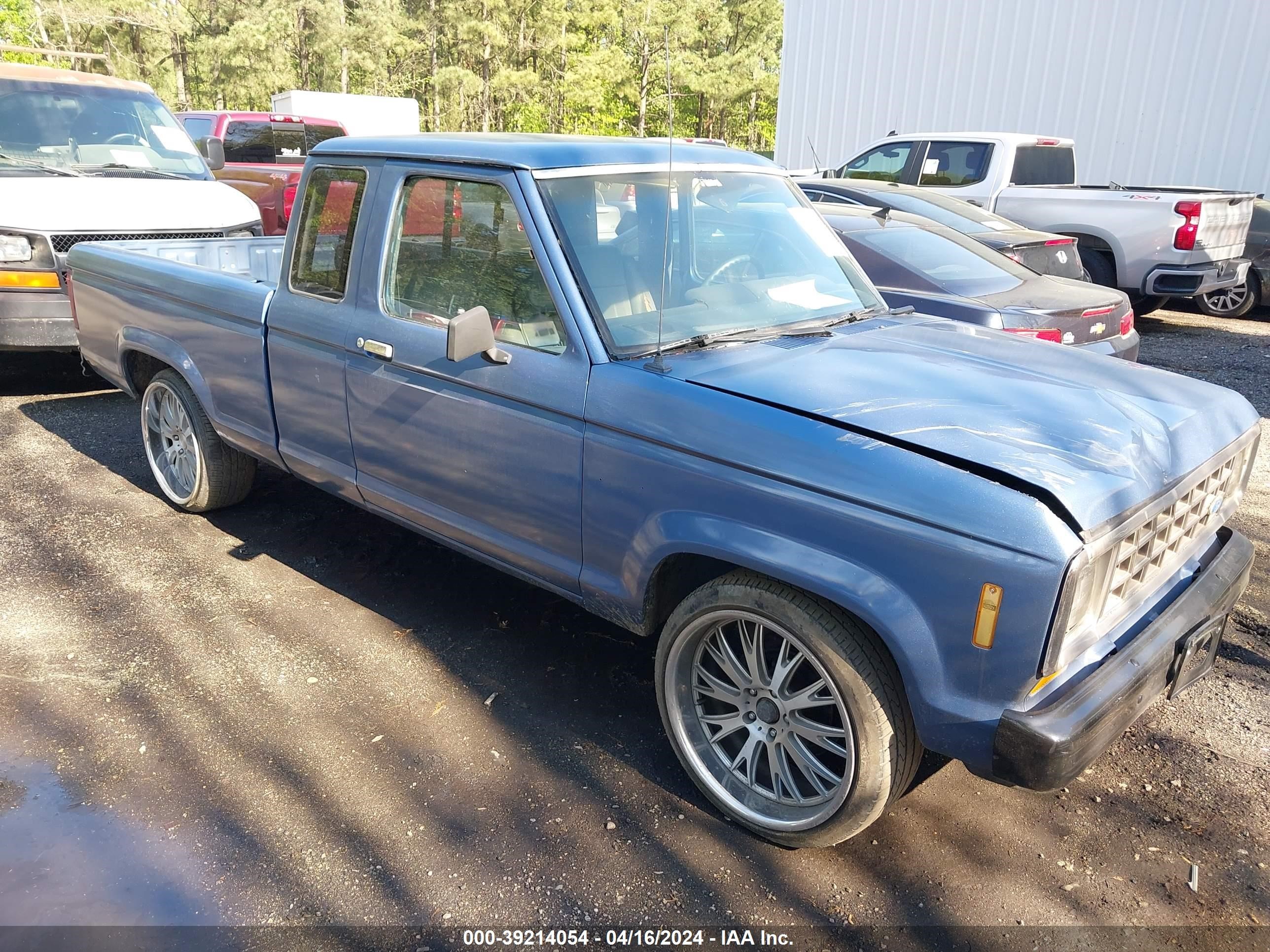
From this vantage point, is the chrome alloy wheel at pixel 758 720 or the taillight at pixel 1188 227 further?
the taillight at pixel 1188 227

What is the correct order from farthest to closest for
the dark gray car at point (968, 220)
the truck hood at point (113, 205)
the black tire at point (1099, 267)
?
the black tire at point (1099, 267) < the dark gray car at point (968, 220) < the truck hood at point (113, 205)

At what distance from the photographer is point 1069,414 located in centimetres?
273

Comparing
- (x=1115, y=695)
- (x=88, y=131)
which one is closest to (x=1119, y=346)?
→ (x=1115, y=695)

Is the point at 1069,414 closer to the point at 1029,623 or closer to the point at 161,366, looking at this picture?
the point at 1029,623

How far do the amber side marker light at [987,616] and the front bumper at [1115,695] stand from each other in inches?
7.7

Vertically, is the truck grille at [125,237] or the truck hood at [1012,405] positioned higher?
the truck hood at [1012,405]

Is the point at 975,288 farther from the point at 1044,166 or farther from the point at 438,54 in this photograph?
the point at 438,54

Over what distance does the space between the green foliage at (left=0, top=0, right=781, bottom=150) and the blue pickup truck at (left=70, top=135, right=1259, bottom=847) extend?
2606cm

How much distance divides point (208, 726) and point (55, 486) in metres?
2.89

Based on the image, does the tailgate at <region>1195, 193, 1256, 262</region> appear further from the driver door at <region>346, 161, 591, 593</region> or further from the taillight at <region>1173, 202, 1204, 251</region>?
the driver door at <region>346, 161, 591, 593</region>

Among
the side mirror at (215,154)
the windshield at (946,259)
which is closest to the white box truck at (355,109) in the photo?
the side mirror at (215,154)

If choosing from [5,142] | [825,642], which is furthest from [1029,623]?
[5,142]

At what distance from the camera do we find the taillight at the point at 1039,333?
566 cm

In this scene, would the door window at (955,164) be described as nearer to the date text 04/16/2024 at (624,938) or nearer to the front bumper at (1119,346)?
the front bumper at (1119,346)
